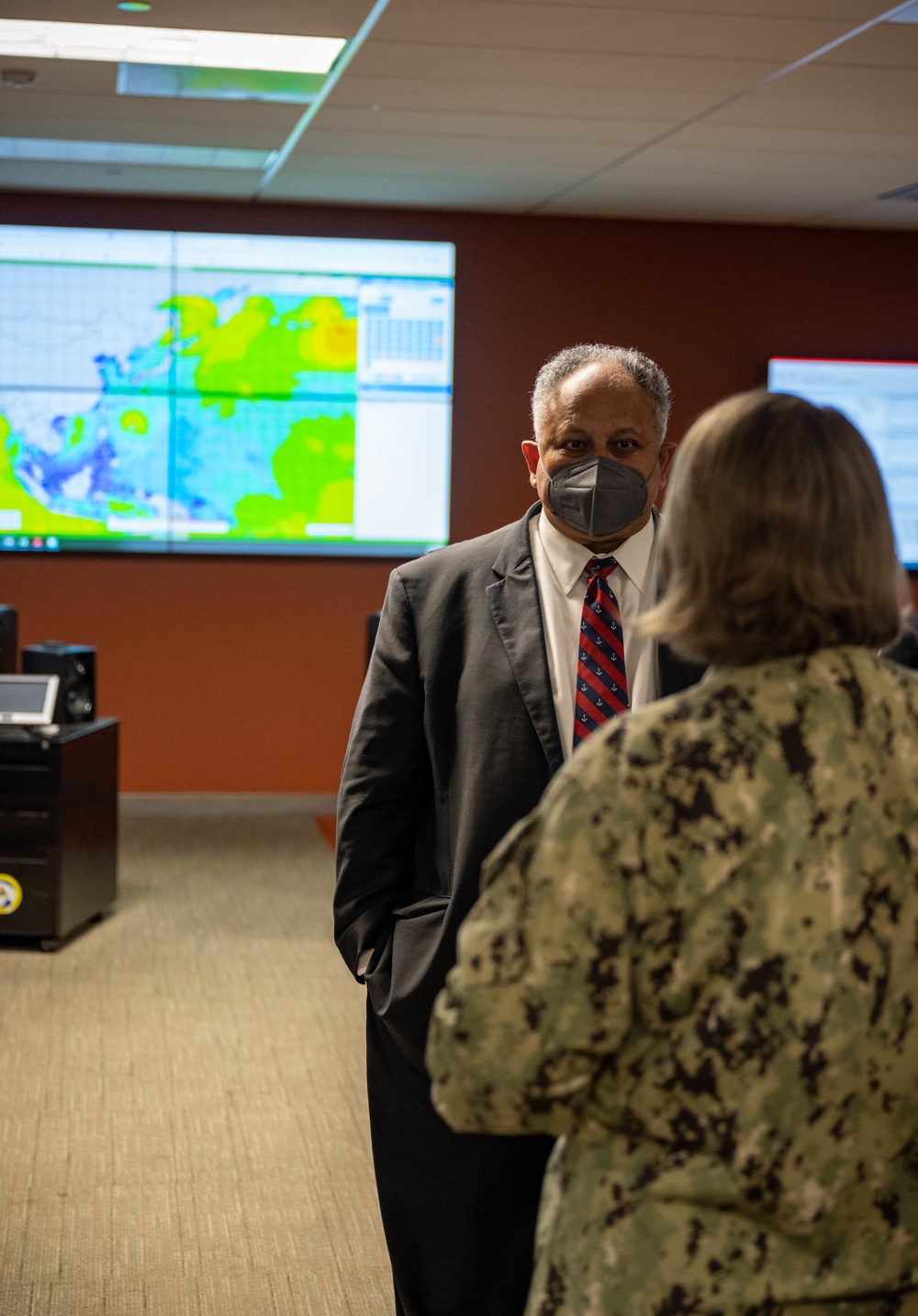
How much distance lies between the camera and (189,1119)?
11.1ft

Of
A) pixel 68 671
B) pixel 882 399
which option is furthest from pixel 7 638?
pixel 882 399

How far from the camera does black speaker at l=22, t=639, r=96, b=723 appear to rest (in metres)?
4.87

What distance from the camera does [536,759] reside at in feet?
5.75

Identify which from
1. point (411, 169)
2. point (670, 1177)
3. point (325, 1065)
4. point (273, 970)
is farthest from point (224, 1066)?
point (411, 169)

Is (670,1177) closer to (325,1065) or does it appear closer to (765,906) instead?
(765,906)

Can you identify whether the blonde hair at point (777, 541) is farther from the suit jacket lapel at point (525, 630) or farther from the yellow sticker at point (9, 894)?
the yellow sticker at point (9, 894)

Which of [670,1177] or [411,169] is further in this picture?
[411,169]

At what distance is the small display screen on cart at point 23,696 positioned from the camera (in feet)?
15.8

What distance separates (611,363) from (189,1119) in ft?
7.53

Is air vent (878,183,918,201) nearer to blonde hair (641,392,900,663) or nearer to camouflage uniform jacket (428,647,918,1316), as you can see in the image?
blonde hair (641,392,900,663)

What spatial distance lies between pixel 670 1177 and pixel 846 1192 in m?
0.14

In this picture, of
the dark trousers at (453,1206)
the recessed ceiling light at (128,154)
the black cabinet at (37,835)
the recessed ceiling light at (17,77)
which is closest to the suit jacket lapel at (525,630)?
the dark trousers at (453,1206)

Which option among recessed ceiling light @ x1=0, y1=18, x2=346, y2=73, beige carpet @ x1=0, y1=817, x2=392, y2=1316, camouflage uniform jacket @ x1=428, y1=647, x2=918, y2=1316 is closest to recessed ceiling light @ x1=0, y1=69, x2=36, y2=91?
recessed ceiling light @ x1=0, y1=18, x2=346, y2=73

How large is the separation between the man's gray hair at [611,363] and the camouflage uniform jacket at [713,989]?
0.95 metres
